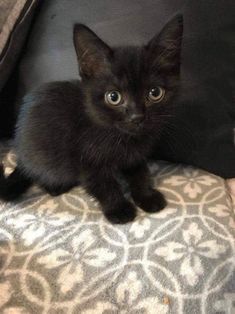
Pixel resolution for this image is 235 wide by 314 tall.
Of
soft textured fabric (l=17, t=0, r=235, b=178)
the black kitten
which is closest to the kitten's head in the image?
the black kitten

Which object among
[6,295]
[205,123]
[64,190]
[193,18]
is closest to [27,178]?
[64,190]

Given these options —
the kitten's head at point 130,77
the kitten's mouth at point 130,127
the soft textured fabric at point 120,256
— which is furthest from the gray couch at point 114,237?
the kitten's mouth at point 130,127

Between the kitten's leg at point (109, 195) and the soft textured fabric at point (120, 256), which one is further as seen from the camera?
the kitten's leg at point (109, 195)

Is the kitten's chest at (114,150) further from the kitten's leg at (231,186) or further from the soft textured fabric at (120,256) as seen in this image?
the kitten's leg at (231,186)

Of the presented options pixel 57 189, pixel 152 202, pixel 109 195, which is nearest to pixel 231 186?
pixel 152 202

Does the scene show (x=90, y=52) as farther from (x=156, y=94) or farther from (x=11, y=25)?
(x=11, y=25)
